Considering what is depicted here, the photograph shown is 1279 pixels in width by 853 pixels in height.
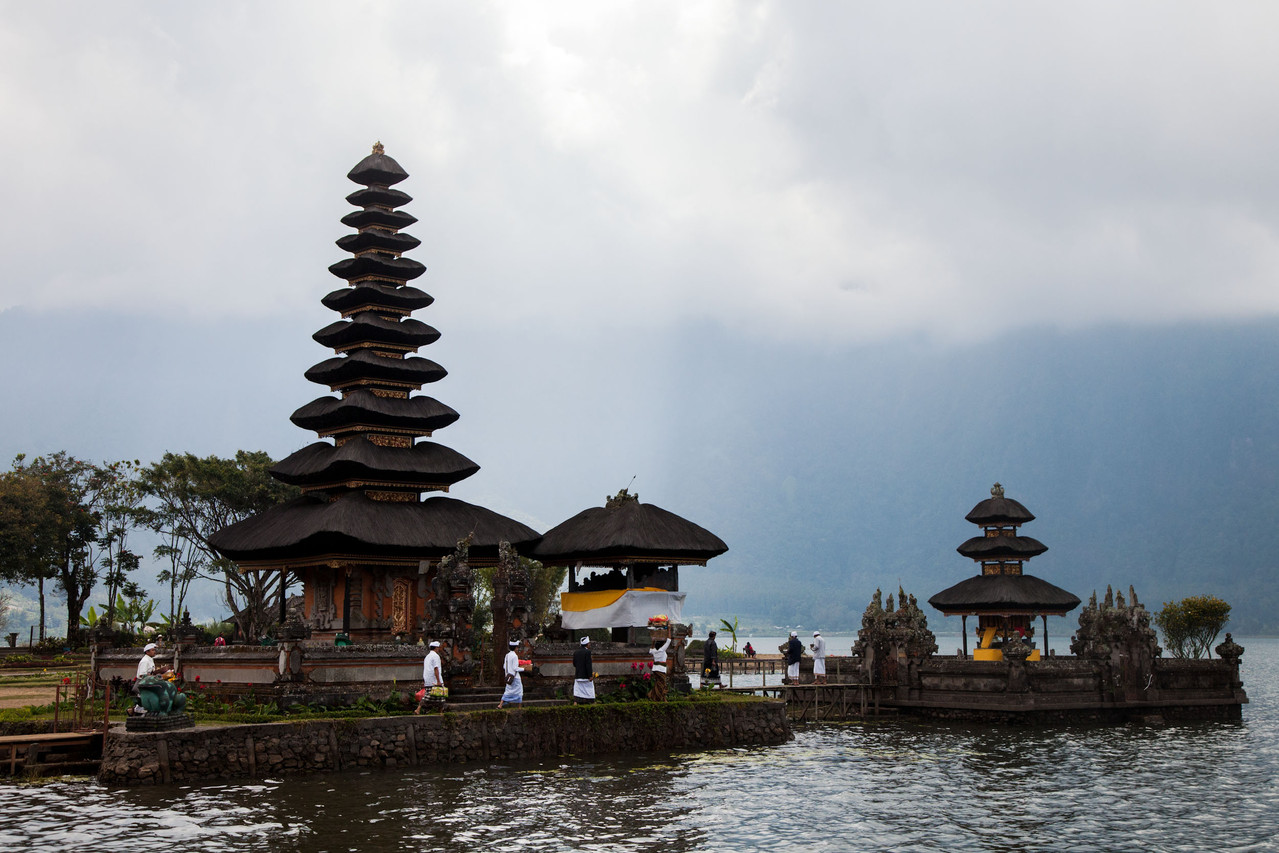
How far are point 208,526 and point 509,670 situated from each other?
40.9m

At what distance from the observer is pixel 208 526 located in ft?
217

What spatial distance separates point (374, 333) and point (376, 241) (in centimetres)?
419

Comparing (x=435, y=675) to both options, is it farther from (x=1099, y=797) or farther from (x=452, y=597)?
(x=1099, y=797)

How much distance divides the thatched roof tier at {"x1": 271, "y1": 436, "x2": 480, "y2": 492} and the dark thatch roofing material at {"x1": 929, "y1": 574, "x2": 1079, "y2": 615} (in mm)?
24502

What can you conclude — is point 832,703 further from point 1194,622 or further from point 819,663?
point 1194,622

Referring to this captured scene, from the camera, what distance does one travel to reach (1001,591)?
172 ft

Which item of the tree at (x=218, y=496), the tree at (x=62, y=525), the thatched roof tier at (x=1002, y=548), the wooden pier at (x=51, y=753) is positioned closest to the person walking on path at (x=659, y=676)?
the wooden pier at (x=51, y=753)

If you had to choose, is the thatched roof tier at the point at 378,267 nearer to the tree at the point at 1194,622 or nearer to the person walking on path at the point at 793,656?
the person walking on path at the point at 793,656

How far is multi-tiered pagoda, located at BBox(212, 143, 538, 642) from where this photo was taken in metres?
37.8

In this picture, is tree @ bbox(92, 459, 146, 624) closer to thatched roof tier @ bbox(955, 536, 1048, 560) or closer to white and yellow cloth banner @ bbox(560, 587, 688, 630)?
white and yellow cloth banner @ bbox(560, 587, 688, 630)

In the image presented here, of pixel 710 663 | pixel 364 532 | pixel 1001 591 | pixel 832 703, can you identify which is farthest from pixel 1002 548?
pixel 364 532

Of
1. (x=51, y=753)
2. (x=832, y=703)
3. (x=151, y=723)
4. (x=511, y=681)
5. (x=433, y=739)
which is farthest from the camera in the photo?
(x=832, y=703)

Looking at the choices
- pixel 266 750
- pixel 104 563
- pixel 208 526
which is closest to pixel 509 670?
pixel 266 750

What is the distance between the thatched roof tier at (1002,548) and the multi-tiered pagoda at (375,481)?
2425 cm
